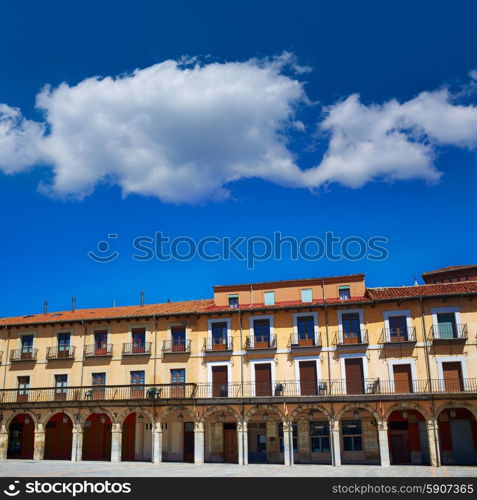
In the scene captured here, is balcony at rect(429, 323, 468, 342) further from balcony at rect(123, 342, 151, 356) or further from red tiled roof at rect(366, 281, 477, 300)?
balcony at rect(123, 342, 151, 356)

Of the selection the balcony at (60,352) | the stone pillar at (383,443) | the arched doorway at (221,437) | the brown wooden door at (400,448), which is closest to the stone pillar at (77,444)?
the balcony at (60,352)

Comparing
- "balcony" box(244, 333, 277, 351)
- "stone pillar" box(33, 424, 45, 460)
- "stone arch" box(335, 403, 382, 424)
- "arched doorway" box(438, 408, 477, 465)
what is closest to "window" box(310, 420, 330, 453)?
"stone arch" box(335, 403, 382, 424)

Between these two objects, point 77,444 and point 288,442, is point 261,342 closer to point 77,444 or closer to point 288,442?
point 288,442

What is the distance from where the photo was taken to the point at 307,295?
133 ft

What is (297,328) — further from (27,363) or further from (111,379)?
(27,363)

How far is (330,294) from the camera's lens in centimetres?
4028

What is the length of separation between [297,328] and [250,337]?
10.8ft

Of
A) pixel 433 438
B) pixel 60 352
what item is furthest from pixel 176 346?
pixel 433 438

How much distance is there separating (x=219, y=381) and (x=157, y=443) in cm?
572
